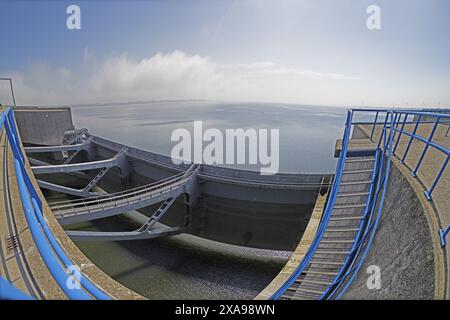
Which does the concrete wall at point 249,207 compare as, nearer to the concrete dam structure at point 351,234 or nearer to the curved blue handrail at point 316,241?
the concrete dam structure at point 351,234

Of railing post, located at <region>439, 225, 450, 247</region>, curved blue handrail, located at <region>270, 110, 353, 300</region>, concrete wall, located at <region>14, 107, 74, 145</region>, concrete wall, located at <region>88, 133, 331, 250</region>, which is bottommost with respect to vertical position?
concrete wall, located at <region>88, 133, 331, 250</region>

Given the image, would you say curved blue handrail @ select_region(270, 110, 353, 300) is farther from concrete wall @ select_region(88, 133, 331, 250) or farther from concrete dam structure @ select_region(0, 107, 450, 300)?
concrete wall @ select_region(88, 133, 331, 250)

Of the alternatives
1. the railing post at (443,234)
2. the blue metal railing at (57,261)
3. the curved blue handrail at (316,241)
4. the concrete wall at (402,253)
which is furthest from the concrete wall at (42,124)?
the railing post at (443,234)

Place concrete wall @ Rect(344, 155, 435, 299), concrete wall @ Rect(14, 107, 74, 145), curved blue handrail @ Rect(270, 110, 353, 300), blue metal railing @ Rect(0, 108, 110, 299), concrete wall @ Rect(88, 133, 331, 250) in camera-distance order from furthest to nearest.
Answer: concrete wall @ Rect(14, 107, 74, 145) < concrete wall @ Rect(88, 133, 331, 250) < curved blue handrail @ Rect(270, 110, 353, 300) < blue metal railing @ Rect(0, 108, 110, 299) < concrete wall @ Rect(344, 155, 435, 299)

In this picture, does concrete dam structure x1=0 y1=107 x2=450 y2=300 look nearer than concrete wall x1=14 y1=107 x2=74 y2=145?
Yes

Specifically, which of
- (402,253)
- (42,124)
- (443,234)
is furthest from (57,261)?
(42,124)

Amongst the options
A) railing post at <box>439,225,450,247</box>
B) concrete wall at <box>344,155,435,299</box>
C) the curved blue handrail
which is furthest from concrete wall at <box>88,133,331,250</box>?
railing post at <box>439,225,450,247</box>
